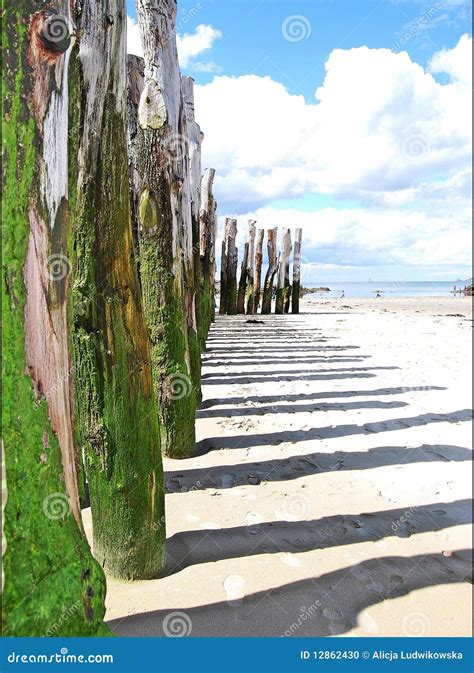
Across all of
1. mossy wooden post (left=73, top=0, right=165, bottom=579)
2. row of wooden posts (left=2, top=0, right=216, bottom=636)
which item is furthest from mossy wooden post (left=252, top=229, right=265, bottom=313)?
mossy wooden post (left=73, top=0, right=165, bottom=579)

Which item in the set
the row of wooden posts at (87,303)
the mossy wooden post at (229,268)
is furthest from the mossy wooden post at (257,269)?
the row of wooden posts at (87,303)

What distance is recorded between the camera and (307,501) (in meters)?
3.33

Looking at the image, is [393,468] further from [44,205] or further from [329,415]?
[44,205]

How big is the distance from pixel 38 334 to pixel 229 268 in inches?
688

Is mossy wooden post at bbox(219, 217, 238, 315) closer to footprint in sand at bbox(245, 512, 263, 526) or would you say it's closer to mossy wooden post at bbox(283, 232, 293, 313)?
mossy wooden post at bbox(283, 232, 293, 313)

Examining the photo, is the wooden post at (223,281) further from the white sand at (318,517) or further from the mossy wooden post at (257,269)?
the white sand at (318,517)

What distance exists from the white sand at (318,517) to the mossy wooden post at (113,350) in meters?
0.28

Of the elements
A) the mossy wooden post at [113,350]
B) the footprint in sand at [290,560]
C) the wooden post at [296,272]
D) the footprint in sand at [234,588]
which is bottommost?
the footprint in sand at [234,588]

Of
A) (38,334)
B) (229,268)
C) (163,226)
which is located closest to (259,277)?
(229,268)

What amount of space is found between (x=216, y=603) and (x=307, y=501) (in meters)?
1.18

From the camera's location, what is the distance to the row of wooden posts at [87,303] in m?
1.45

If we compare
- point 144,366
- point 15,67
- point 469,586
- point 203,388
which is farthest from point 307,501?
point 203,388

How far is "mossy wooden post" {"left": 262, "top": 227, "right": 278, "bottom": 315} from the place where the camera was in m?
20.2

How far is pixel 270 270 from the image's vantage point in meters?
20.4
